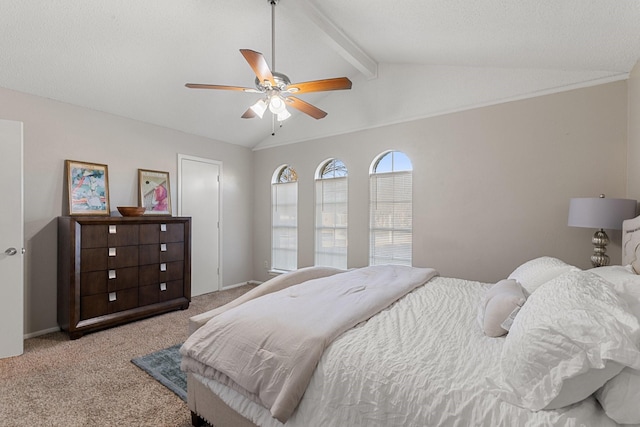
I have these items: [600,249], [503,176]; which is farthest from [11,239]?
[600,249]

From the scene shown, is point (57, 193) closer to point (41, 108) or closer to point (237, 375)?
point (41, 108)

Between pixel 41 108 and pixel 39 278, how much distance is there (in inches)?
71.5

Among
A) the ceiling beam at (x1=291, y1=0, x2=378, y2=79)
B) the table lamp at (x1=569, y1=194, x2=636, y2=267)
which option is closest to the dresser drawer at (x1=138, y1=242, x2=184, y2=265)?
the ceiling beam at (x1=291, y1=0, x2=378, y2=79)

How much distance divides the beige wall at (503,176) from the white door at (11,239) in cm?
354

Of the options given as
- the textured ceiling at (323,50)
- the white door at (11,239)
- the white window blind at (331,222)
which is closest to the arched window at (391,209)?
the white window blind at (331,222)

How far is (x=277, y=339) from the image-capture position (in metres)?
1.40

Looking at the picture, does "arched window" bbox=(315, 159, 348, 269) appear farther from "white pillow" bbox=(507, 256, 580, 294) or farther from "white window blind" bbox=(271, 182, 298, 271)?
"white pillow" bbox=(507, 256, 580, 294)

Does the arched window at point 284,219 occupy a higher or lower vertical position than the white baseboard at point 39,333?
higher

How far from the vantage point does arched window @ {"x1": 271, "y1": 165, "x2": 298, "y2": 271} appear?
5.07 meters

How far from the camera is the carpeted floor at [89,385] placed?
1.89m

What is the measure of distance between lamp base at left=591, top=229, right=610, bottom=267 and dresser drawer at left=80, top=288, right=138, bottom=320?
4682mm

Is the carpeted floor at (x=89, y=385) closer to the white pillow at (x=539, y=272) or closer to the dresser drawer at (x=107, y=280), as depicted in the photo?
the dresser drawer at (x=107, y=280)

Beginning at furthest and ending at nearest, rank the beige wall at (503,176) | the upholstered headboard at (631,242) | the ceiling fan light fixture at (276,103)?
the beige wall at (503,176)
the ceiling fan light fixture at (276,103)
the upholstered headboard at (631,242)

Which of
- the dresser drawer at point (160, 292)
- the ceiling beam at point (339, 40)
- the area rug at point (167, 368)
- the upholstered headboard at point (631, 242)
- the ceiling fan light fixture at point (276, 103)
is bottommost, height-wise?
the area rug at point (167, 368)
